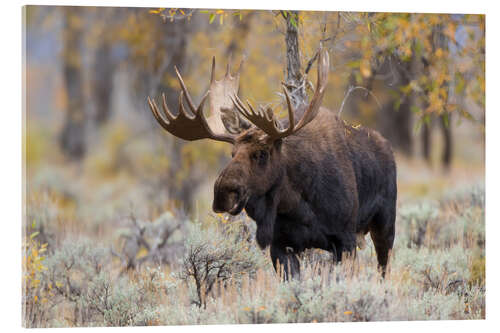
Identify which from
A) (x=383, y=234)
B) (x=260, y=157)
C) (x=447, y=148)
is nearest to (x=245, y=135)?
(x=260, y=157)

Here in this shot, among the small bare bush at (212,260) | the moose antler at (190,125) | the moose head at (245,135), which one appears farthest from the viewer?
the small bare bush at (212,260)

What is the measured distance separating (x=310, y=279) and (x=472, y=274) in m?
1.72

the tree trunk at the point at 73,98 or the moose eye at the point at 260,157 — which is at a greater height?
the tree trunk at the point at 73,98

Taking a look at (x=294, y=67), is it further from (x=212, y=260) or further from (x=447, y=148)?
(x=447, y=148)

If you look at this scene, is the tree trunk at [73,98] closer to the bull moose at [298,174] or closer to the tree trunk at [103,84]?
the tree trunk at [103,84]

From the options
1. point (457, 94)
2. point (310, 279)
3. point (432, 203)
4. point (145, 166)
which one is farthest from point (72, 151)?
point (310, 279)

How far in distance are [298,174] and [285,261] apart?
0.62 meters

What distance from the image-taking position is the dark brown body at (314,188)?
5.86m

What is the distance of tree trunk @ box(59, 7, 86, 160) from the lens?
64.1ft

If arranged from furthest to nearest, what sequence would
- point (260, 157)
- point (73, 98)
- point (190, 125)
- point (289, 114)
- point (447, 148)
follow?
1. point (73, 98)
2. point (447, 148)
3. point (190, 125)
4. point (260, 157)
5. point (289, 114)

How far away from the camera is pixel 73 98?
20.2 metres

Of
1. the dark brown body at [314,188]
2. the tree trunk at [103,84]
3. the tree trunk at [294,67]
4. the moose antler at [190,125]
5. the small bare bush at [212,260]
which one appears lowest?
the small bare bush at [212,260]

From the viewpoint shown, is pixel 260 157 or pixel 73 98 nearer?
pixel 260 157

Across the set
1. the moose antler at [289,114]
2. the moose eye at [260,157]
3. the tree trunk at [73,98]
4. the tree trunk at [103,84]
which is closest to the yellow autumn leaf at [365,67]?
the moose antler at [289,114]
